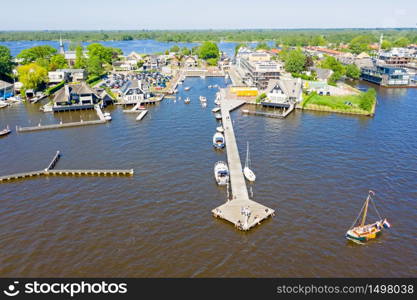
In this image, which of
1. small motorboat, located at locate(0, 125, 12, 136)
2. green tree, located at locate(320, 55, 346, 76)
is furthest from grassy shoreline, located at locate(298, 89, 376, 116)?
small motorboat, located at locate(0, 125, 12, 136)

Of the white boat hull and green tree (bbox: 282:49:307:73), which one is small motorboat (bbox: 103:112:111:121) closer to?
the white boat hull

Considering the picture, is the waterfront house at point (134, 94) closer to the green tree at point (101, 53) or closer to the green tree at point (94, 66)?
the green tree at point (94, 66)

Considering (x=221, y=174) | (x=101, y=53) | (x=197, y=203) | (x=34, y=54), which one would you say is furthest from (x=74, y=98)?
(x=34, y=54)

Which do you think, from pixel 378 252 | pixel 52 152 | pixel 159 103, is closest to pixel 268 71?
pixel 159 103

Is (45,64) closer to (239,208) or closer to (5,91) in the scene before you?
(5,91)

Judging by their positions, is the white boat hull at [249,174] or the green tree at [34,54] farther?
the green tree at [34,54]

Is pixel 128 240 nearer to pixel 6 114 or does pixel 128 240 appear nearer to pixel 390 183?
pixel 390 183

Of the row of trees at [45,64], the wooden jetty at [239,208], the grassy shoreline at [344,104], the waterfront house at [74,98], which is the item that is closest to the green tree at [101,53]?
the row of trees at [45,64]
